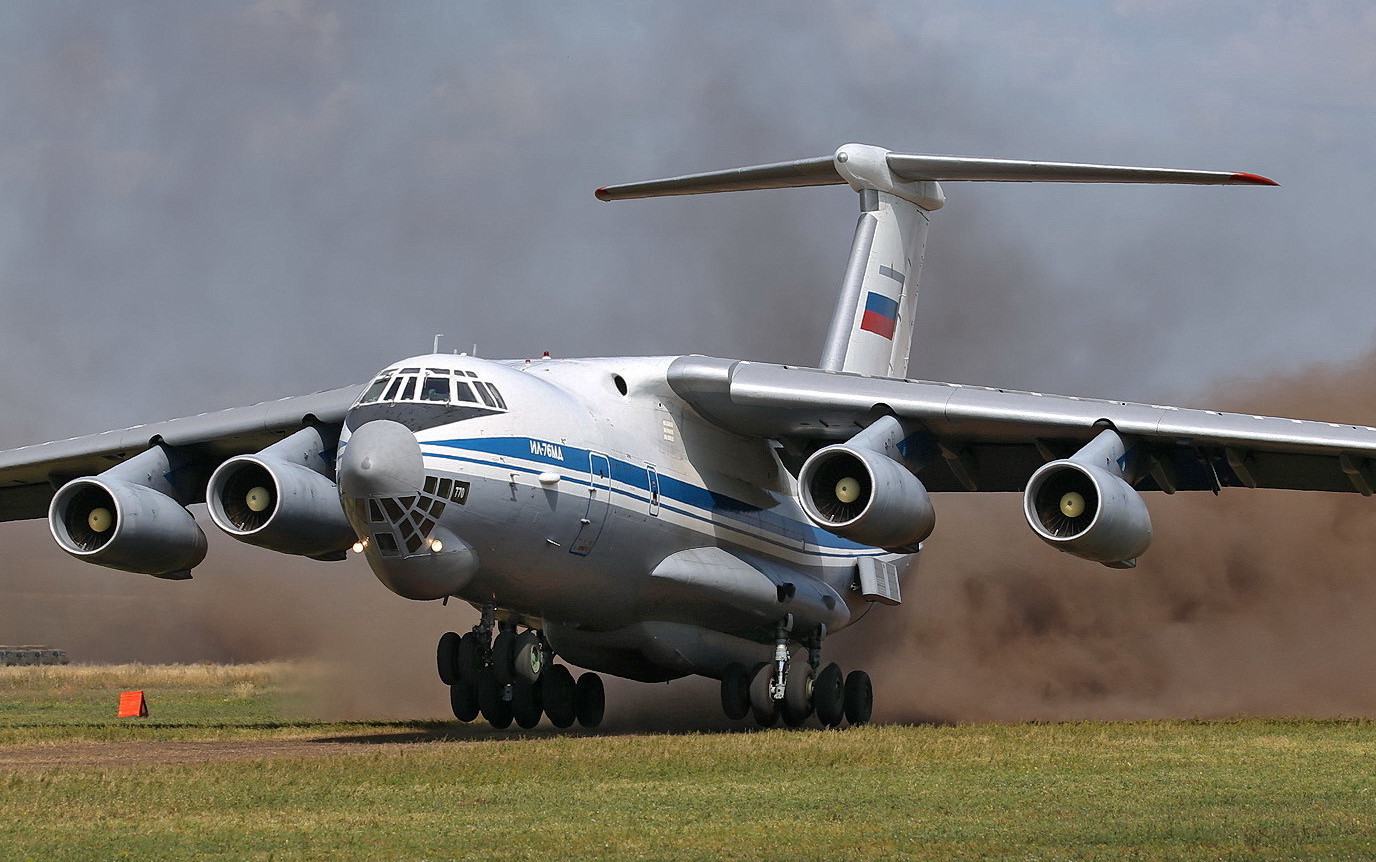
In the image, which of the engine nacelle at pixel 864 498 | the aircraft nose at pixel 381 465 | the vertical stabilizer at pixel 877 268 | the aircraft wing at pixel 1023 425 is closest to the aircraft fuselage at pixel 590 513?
the aircraft nose at pixel 381 465

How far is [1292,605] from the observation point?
1563 centimetres

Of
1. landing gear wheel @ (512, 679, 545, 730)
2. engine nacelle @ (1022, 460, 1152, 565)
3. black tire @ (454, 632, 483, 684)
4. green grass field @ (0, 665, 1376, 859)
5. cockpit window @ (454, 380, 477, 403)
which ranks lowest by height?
green grass field @ (0, 665, 1376, 859)

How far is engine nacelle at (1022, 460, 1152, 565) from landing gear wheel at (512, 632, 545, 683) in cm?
391

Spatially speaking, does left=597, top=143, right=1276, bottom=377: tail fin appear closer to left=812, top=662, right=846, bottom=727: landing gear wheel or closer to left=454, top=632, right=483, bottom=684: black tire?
left=812, top=662, right=846, bottom=727: landing gear wheel

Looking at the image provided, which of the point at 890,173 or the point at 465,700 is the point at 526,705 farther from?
the point at 890,173

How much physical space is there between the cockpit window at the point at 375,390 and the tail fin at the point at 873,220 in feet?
16.6

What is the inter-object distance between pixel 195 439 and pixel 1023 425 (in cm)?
675

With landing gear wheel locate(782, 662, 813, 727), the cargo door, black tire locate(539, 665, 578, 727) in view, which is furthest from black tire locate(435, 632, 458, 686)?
landing gear wheel locate(782, 662, 813, 727)

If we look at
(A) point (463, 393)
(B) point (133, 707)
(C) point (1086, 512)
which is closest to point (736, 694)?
(C) point (1086, 512)

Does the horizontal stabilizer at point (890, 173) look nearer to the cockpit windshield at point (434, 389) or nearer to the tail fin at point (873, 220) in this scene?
the tail fin at point (873, 220)

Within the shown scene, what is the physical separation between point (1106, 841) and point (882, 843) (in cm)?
87

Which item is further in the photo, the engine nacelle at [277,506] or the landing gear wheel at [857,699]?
the landing gear wheel at [857,699]

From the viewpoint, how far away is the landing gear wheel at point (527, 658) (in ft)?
42.4

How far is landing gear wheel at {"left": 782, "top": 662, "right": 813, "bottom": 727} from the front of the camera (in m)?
13.7
